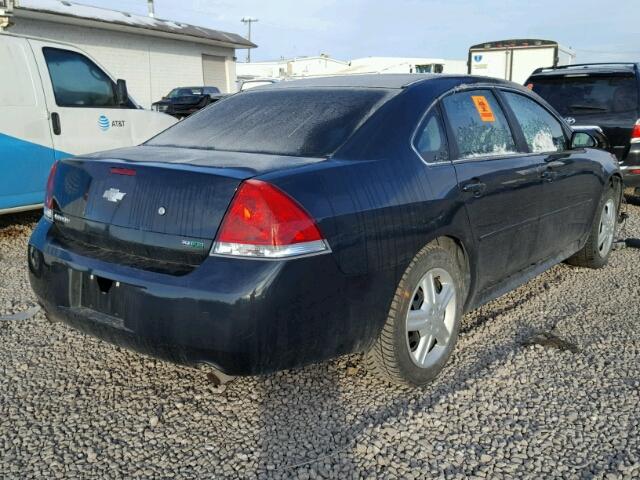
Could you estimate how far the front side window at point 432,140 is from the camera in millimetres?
3127

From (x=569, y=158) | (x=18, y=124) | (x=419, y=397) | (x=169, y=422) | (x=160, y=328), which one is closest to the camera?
(x=160, y=328)

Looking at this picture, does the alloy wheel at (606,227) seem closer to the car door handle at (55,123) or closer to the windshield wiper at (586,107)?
the windshield wiper at (586,107)

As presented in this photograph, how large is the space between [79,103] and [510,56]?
556 inches

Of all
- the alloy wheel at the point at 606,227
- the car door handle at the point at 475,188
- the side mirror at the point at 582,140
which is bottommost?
the alloy wheel at the point at 606,227

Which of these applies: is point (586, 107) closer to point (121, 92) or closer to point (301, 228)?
point (121, 92)

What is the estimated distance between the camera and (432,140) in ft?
10.6

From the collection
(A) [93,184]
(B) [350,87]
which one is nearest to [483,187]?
(B) [350,87]

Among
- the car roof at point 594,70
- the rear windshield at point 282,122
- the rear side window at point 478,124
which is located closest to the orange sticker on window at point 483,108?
the rear side window at point 478,124

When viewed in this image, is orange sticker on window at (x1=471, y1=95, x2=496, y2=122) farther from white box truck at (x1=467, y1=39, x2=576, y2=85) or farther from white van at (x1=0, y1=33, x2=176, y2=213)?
white box truck at (x1=467, y1=39, x2=576, y2=85)

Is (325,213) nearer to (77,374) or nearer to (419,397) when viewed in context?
(419,397)

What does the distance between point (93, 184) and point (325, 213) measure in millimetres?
1119

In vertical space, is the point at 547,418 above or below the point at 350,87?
below

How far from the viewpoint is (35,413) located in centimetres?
288

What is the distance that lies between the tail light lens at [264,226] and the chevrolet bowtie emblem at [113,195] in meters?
0.57
